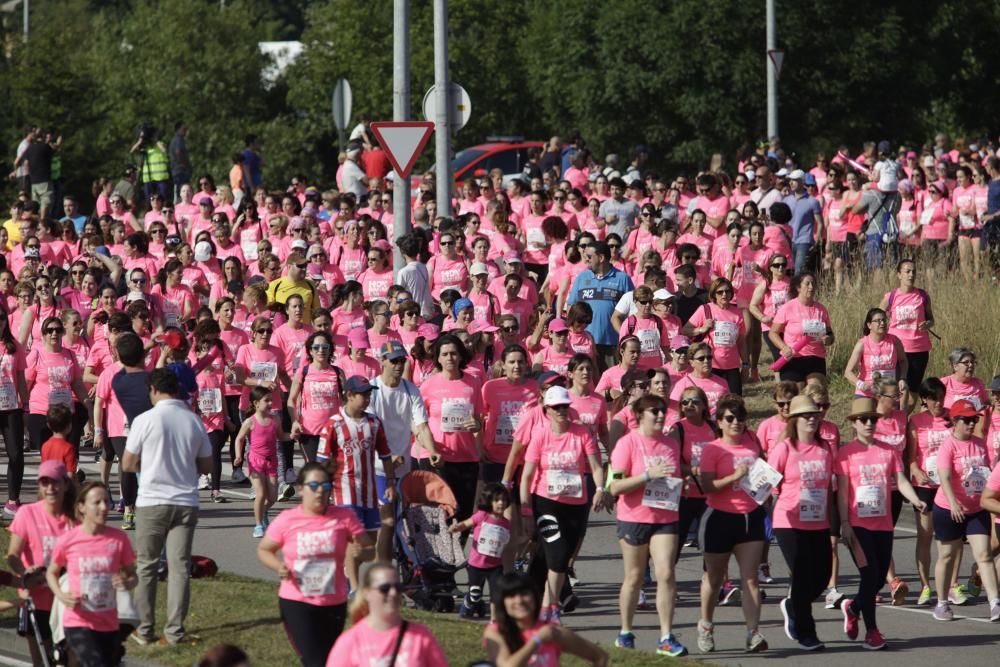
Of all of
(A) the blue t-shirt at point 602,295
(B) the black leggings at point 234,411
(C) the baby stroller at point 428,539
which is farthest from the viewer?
(A) the blue t-shirt at point 602,295

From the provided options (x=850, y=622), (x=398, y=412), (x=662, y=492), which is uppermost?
(x=398, y=412)

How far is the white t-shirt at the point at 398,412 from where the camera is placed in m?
13.2

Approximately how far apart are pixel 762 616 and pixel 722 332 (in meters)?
4.66

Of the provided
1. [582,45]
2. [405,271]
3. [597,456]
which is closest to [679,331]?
[405,271]

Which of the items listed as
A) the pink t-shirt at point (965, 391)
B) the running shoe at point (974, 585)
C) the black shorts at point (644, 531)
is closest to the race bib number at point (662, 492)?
the black shorts at point (644, 531)

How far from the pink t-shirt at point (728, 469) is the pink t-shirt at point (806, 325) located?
17.4ft

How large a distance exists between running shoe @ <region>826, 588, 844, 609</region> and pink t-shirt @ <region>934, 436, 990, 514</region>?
99 centimetres

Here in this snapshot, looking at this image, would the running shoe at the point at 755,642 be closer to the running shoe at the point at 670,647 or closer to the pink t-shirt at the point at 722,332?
the running shoe at the point at 670,647

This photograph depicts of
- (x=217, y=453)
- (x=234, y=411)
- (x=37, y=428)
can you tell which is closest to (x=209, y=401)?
(x=217, y=453)

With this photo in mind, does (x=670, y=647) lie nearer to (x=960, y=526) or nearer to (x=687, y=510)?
(x=687, y=510)

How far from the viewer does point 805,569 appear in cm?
1191

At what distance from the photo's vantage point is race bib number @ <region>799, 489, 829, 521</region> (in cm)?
1190

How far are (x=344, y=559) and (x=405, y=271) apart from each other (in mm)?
8915

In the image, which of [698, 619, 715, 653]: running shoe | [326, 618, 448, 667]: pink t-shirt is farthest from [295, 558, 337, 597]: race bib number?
[698, 619, 715, 653]: running shoe
